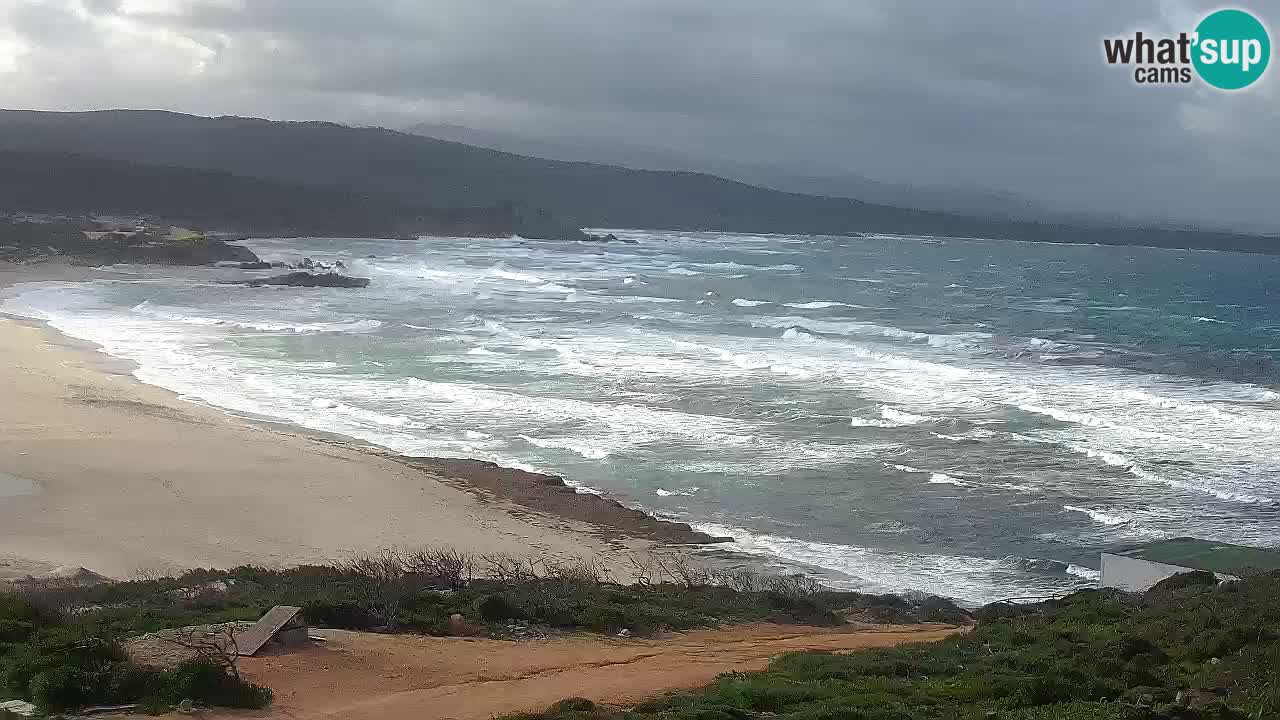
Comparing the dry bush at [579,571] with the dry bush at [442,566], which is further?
the dry bush at [579,571]

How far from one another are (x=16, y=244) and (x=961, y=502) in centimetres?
6951

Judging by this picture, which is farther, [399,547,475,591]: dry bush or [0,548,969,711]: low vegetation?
[399,547,475,591]: dry bush

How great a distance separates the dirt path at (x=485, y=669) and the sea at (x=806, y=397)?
5.21m

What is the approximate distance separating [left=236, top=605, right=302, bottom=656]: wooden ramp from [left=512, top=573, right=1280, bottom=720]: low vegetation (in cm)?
334

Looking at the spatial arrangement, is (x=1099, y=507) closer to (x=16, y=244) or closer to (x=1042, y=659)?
(x=1042, y=659)

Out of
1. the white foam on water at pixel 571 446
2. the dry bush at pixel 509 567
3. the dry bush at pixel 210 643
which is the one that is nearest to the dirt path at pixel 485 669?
the dry bush at pixel 210 643

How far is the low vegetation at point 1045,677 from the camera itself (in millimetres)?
8328

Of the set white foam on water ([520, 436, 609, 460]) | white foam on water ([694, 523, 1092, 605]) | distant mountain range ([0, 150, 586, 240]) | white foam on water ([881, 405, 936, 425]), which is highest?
distant mountain range ([0, 150, 586, 240])

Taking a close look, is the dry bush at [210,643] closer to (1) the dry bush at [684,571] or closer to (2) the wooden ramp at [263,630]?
(2) the wooden ramp at [263,630]

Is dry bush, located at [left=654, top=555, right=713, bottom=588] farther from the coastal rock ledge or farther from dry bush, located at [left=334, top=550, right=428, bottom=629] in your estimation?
dry bush, located at [left=334, top=550, right=428, bottom=629]

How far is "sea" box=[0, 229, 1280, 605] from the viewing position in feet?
65.9

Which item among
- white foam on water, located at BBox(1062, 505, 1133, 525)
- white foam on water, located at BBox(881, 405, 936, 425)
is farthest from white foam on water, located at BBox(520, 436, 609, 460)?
white foam on water, located at BBox(1062, 505, 1133, 525)

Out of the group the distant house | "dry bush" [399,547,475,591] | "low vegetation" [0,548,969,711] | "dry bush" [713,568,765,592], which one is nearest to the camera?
"low vegetation" [0,548,969,711]

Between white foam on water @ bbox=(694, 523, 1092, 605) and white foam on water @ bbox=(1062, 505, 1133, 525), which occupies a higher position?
white foam on water @ bbox=(1062, 505, 1133, 525)
